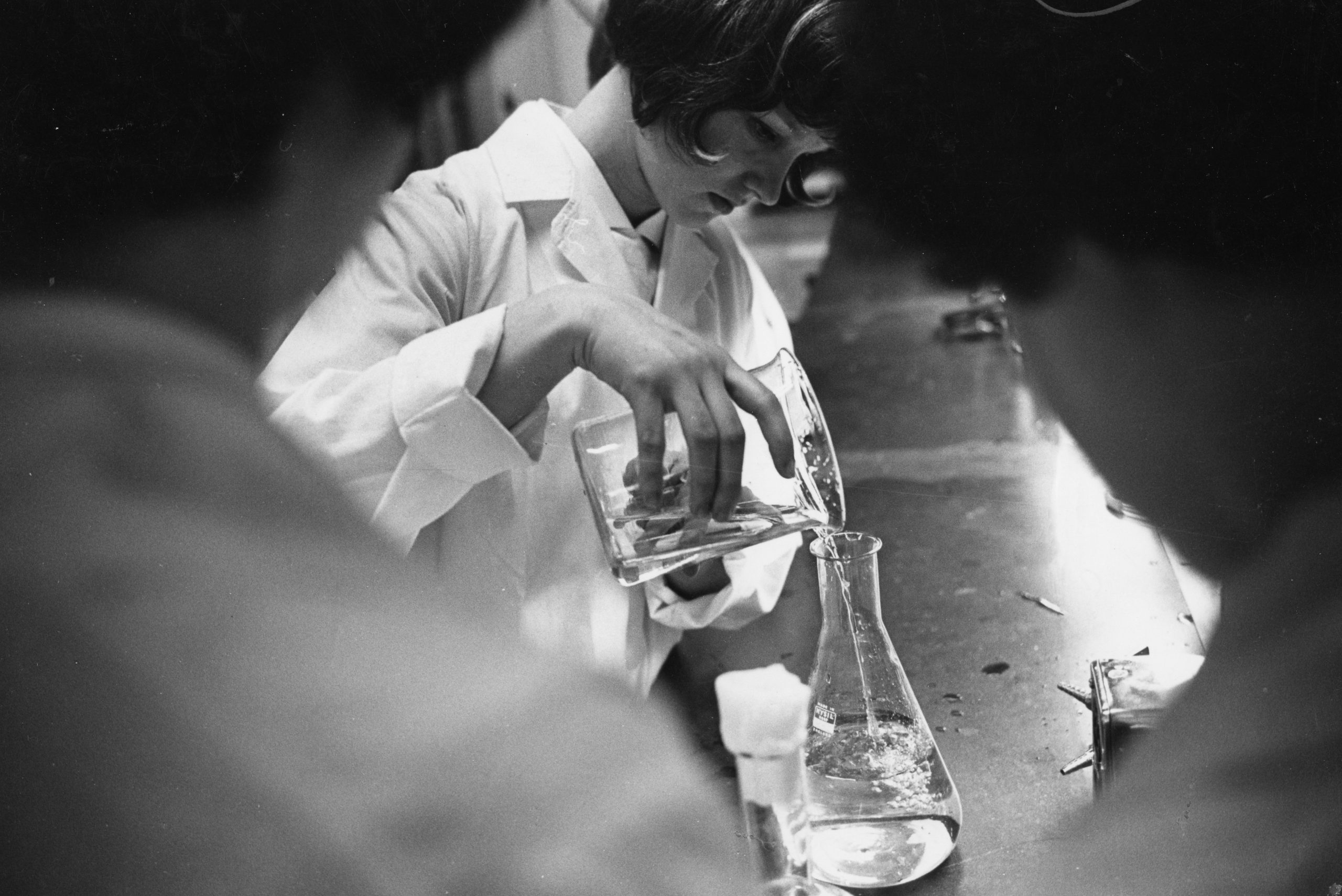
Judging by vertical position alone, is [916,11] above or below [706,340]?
above

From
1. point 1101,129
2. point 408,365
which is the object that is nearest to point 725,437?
point 408,365

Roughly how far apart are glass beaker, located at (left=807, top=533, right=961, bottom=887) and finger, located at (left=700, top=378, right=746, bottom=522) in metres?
0.11

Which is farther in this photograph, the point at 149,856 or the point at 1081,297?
the point at 149,856

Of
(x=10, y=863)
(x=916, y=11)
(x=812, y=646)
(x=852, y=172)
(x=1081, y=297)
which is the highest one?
(x=916, y=11)

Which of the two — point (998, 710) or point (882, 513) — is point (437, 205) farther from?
point (998, 710)

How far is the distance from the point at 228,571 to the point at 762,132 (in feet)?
2.12

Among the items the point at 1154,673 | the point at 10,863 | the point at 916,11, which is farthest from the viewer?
the point at 10,863

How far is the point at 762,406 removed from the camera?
3.45 ft

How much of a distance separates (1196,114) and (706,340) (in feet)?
1.53

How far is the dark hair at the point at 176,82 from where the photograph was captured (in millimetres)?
1077

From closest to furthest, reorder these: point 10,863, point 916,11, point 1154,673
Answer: point 916,11 → point 1154,673 → point 10,863

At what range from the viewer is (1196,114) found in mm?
1067

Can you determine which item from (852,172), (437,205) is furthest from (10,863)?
(852,172)

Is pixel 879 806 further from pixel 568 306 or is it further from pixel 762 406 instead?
pixel 568 306
